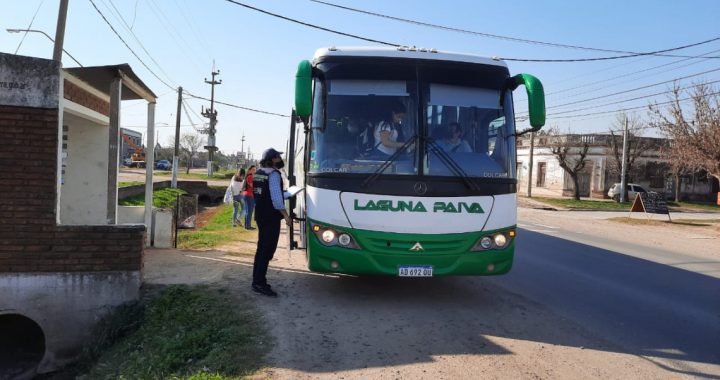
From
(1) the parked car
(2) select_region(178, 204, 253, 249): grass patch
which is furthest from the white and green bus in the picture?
(1) the parked car

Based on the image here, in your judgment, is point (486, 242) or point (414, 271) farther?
point (486, 242)

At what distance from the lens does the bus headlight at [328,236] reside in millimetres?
5754

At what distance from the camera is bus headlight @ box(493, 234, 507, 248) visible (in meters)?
5.95

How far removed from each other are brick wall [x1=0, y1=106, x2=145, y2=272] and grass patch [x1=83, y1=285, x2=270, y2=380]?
100 cm

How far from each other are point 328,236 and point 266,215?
101cm

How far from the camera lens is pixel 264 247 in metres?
6.43

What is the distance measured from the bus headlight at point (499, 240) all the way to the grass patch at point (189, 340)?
8.90ft

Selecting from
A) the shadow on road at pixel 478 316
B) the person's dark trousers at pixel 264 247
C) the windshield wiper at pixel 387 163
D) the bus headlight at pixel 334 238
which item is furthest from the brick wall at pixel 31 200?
the windshield wiper at pixel 387 163

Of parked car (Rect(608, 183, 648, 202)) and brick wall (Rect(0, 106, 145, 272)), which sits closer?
brick wall (Rect(0, 106, 145, 272))

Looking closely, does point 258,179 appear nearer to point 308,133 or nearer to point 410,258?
point 308,133

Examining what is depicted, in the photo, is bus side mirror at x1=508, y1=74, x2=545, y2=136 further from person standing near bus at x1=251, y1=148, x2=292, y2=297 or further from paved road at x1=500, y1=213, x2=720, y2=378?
person standing near bus at x1=251, y1=148, x2=292, y2=297

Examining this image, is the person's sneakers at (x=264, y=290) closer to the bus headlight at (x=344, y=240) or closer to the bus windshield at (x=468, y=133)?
the bus headlight at (x=344, y=240)

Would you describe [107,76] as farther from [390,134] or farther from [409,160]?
[409,160]

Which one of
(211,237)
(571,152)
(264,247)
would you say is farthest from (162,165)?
(264,247)
